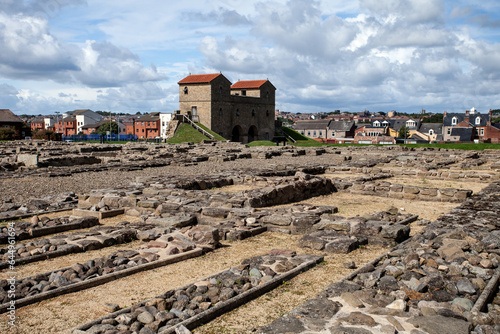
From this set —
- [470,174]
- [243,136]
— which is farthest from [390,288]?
[243,136]

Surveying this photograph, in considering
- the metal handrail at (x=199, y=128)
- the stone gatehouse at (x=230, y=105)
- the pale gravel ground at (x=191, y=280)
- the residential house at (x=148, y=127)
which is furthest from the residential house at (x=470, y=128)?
the pale gravel ground at (x=191, y=280)

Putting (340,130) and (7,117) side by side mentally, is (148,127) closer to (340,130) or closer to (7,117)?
(7,117)

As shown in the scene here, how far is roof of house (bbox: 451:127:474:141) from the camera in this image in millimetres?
70875

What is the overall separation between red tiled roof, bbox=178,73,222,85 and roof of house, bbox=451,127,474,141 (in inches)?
1662

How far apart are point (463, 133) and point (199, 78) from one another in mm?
45144

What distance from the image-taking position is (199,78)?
60.4 m

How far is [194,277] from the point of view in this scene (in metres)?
6.16

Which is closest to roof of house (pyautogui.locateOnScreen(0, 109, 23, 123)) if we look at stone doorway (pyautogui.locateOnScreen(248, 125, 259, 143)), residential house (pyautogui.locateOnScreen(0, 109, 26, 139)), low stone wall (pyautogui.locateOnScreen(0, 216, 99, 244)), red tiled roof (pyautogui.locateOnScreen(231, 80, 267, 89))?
residential house (pyautogui.locateOnScreen(0, 109, 26, 139))

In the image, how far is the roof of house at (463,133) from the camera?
7088cm

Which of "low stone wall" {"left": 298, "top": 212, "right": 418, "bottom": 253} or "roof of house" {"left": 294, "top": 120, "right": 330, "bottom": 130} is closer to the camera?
"low stone wall" {"left": 298, "top": 212, "right": 418, "bottom": 253}

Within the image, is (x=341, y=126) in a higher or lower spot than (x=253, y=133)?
higher

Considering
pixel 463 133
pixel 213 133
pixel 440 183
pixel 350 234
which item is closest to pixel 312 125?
pixel 463 133

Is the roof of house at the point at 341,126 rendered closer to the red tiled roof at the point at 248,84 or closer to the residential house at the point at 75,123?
the red tiled roof at the point at 248,84

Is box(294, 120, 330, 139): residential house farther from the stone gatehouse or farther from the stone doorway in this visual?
the stone doorway
